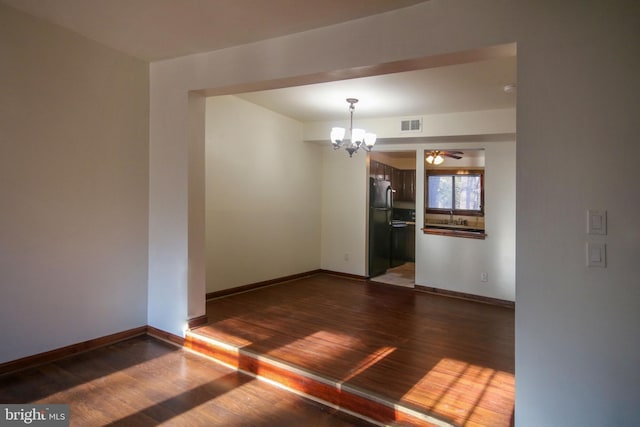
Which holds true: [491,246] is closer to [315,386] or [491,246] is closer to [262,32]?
[315,386]

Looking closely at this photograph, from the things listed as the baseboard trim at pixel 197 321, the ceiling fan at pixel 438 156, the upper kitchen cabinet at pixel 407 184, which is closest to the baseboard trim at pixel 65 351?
the baseboard trim at pixel 197 321

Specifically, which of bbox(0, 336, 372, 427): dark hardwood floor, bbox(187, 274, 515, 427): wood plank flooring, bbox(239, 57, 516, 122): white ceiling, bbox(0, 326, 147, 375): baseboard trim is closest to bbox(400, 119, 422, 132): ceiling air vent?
bbox(239, 57, 516, 122): white ceiling

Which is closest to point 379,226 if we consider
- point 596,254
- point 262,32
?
point 262,32

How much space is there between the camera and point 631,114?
1711 mm

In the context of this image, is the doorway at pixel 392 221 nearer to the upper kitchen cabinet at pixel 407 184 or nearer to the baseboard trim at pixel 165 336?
the upper kitchen cabinet at pixel 407 184

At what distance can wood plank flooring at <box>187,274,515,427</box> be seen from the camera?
2.37 metres

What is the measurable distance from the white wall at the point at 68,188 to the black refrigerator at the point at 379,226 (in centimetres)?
362

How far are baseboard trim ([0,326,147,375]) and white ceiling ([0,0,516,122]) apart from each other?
2594mm

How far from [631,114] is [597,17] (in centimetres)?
50

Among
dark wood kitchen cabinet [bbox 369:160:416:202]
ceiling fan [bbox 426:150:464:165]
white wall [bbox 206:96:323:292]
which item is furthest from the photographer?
dark wood kitchen cabinet [bbox 369:160:416:202]

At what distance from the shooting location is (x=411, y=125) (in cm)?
500

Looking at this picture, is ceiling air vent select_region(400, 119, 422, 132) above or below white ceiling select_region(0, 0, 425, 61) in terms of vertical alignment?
below

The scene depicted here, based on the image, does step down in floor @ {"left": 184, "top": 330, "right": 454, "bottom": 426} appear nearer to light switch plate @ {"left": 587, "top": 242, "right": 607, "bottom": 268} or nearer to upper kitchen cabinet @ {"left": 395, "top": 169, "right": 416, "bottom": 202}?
light switch plate @ {"left": 587, "top": 242, "right": 607, "bottom": 268}

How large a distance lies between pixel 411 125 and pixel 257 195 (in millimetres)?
2322
